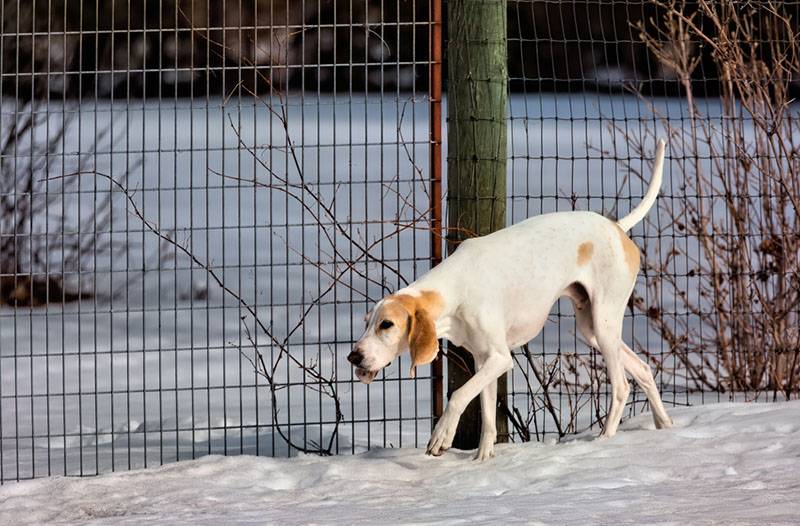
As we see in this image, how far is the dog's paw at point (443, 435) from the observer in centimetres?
518

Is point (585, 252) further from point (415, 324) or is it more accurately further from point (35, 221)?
point (35, 221)

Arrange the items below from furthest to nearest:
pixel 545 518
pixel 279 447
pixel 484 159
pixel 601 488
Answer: pixel 279 447 < pixel 484 159 < pixel 601 488 < pixel 545 518

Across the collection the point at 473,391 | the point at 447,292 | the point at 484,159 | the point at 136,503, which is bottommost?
the point at 136,503

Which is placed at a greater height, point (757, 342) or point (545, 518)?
point (757, 342)

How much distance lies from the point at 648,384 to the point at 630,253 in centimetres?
59

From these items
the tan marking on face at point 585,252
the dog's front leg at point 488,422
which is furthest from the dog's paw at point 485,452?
the tan marking on face at point 585,252

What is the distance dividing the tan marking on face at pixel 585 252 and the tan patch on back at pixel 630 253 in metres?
0.17

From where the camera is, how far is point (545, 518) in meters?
4.15

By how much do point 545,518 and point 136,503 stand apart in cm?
168

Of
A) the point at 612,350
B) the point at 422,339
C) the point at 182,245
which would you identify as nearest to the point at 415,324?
the point at 422,339

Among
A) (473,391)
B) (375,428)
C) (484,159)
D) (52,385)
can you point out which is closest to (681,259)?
(375,428)

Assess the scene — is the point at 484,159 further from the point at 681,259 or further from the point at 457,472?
the point at 681,259

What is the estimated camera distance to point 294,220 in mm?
12945

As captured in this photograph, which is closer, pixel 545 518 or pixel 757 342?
pixel 545 518
